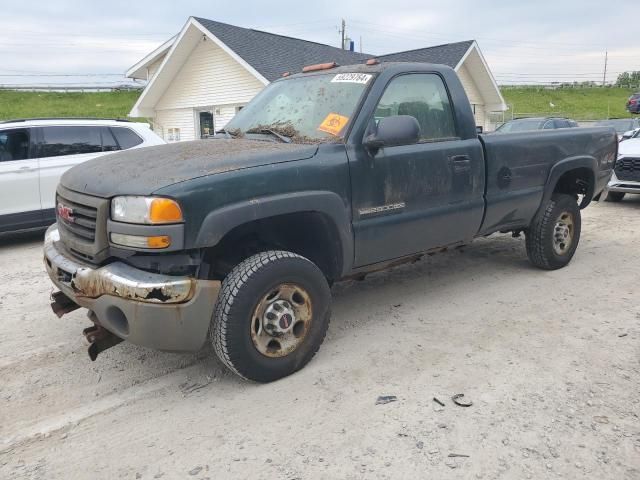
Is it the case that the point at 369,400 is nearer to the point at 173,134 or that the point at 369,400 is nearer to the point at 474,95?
the point at 173,134

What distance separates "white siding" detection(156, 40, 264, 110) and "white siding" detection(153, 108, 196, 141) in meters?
0.33

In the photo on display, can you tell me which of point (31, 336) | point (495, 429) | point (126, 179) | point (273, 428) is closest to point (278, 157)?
point (126, 179)

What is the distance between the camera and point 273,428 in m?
2.86

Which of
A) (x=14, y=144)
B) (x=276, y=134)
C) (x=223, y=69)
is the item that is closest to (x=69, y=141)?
(x=14, y=144)

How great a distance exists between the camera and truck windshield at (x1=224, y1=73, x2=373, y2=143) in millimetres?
3768

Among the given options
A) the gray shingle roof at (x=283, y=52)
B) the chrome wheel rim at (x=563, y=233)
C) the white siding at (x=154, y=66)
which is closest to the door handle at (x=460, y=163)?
the chrome wheel rim at (x=563, y=233)

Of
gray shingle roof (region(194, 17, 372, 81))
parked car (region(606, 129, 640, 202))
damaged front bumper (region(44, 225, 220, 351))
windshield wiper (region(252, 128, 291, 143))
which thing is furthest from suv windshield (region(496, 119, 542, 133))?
damaged front bumper (region(44, 225, 220, 351))

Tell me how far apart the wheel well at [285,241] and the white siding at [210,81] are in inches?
550

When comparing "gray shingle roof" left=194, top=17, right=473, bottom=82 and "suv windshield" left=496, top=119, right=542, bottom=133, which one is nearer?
"suv windshield" left=496, top=119, right=542, bottom=133

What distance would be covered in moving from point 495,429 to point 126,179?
2.41m

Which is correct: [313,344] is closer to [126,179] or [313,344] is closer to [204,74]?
[126,179]

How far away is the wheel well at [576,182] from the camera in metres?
5.56

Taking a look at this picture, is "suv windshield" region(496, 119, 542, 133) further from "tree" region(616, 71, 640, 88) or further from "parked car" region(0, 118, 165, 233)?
"tree" region(616, 71, 640, 88)

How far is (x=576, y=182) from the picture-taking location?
569cm
